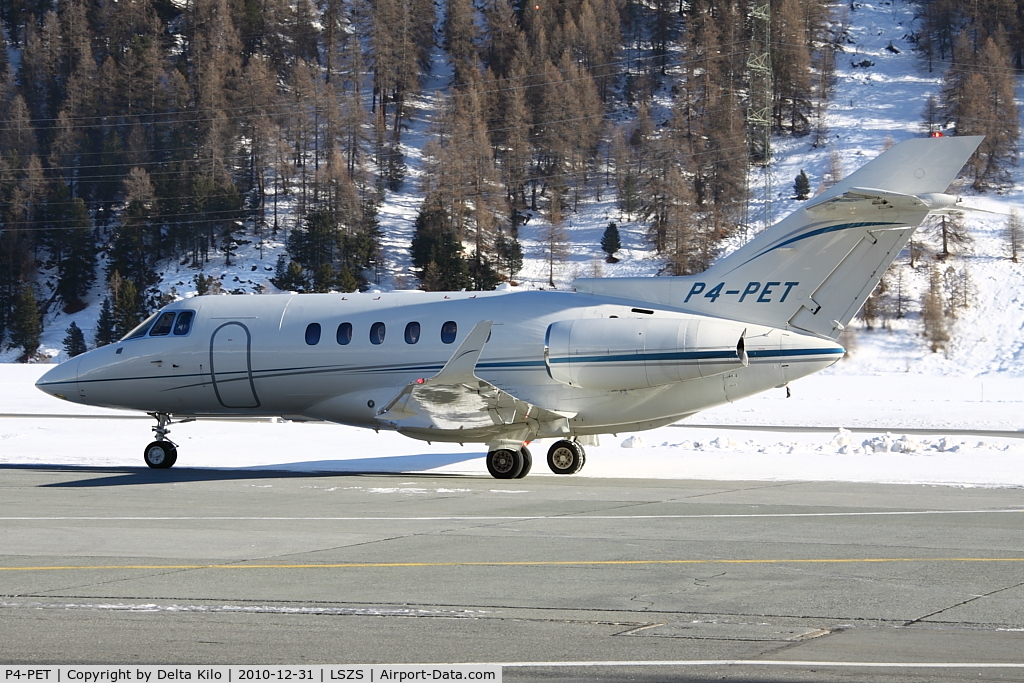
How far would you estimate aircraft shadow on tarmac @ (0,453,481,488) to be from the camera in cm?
1969

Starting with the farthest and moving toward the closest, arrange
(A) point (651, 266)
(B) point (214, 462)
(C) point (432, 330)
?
(A) point (651, 266) → (B) point (214, 462) → (C) point (432, 330)

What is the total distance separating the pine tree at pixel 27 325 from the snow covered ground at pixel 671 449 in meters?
38.8

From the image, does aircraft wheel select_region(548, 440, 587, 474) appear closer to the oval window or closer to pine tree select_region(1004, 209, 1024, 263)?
the oval window

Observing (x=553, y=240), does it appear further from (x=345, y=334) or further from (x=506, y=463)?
(x=506, y=463)

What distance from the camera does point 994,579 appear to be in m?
10.2

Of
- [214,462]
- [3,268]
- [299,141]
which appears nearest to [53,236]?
[3,268]

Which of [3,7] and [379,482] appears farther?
[3,7]

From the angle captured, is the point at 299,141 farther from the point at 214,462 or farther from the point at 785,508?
the point at 785,508

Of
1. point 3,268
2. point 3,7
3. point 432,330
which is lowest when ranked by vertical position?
point 3,268

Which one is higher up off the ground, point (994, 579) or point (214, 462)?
point (994, 579)

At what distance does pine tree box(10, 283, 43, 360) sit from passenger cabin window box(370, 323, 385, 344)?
5537 cm

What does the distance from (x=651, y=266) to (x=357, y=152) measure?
1180 inches

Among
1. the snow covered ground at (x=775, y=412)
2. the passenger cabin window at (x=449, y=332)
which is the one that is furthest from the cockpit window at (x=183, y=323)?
the passenger cabin window at (x=449, y=332)

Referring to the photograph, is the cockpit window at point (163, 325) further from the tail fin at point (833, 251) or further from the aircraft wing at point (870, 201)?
the aircraft wing at point (870, 201)
